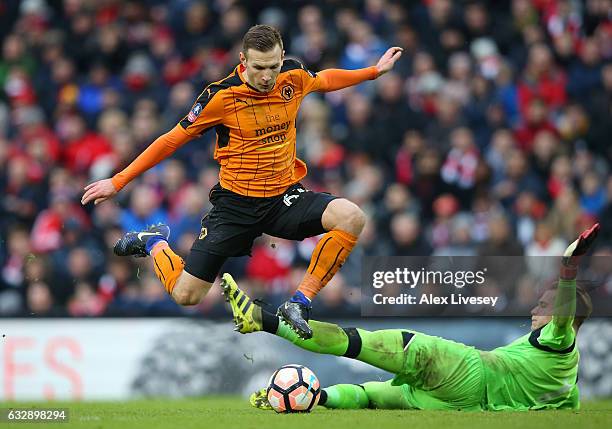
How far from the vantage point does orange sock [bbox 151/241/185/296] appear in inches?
340

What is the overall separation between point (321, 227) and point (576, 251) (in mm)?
1758

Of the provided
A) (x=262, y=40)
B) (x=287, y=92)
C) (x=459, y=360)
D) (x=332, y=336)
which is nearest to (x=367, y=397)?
(x=332, y=336)

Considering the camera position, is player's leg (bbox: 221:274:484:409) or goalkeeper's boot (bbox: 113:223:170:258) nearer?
player's leg (bbox: 221:274:484:409)

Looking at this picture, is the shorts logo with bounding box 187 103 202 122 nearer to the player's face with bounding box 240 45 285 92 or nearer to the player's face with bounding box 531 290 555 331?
the player's face with bounding box 240 45 285 92

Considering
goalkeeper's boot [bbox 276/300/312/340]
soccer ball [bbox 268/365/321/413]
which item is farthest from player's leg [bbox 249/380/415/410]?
goalkeeper's boot [bbox 276/300/312/340]

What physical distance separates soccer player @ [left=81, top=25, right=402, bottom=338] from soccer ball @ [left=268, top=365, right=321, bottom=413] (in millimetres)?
443

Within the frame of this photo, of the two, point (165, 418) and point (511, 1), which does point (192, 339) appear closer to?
point (165, 418)

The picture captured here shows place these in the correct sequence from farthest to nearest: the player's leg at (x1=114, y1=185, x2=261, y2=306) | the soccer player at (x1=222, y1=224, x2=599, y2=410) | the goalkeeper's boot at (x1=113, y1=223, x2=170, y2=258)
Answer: the goalkeeper's boot at (x1=113, y1=223, x2=170, y2=258) < the player's leg at (x1=114, y1=185, x2=261, y2=306) < the soccer player at (x1=222, y1=224, x2=599, y2=410)

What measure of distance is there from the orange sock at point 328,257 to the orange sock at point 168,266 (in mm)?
1096

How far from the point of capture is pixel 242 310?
7.87 metres

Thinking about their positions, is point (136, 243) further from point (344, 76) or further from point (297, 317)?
point (344, 76)

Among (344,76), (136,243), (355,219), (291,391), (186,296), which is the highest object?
(344,76)

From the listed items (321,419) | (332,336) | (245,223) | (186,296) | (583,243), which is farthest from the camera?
(186,296)

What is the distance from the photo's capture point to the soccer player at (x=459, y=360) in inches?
309
